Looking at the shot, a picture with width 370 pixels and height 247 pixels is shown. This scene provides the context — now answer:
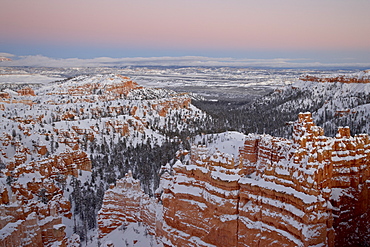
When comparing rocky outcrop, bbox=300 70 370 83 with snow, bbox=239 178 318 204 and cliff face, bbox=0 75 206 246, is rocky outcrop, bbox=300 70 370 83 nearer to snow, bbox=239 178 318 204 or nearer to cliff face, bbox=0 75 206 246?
cliff face, bbox=0 75 206 246

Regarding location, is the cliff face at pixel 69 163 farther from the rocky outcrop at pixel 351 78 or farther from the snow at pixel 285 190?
the rocky outcrop at pixel 351 78

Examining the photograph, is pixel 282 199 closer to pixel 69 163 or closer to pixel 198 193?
pixel 198 193

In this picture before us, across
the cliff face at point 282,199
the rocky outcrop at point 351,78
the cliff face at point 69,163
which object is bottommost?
the cliff face at point 69,163

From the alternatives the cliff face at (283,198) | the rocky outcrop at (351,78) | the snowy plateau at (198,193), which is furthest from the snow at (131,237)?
the rocky outcrop at (351,78)

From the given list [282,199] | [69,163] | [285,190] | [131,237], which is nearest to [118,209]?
[131,237]

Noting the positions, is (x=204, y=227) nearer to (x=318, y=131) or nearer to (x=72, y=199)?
(x=318, y=131)

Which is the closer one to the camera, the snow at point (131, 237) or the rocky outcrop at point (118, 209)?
the snow at point (131, 237)

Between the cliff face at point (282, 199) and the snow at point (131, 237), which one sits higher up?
the cliff face at point (282, 199)

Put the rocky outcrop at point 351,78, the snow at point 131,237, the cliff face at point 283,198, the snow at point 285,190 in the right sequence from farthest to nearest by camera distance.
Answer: the rocky outcrop at point 351,78, the snow at point 131,237, the cliff face at point 283,198, the snow at point 285,190

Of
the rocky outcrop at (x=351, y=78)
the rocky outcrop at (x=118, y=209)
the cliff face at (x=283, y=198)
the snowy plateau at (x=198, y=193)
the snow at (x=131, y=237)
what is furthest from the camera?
the rocky outcrop at (x=351, y=78)
